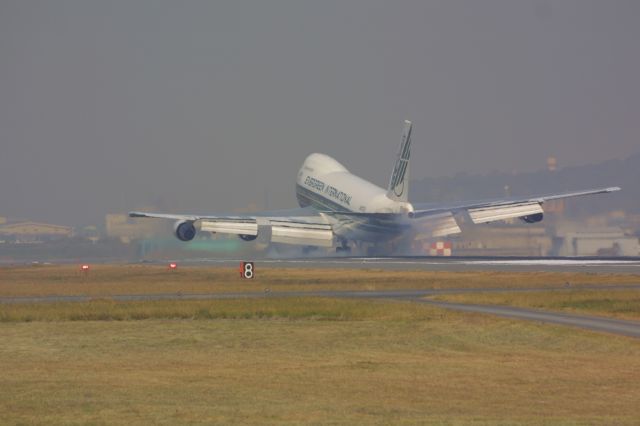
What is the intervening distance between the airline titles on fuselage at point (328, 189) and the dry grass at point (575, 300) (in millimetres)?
61978

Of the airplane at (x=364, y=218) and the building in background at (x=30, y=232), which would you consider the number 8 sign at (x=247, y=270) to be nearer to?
the airplane at (x=364, y=218)

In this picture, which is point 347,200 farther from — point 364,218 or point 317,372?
point 317,372

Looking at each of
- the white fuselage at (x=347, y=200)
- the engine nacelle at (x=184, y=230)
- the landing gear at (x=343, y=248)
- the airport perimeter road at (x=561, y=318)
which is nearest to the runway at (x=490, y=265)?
the white fuselage at (x=347, y=200)

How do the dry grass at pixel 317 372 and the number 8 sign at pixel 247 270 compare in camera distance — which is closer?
the dry grass at pixel 317 372

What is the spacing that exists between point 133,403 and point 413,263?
7713cm

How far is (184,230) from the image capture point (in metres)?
119

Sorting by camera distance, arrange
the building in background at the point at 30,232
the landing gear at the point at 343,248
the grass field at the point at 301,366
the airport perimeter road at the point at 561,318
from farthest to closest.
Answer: the building in background at the point at 30,232 < the landing gear at the point at 343,248 < the airport perimeter road at the point at 561,318 < the grass field at the point at 301,366

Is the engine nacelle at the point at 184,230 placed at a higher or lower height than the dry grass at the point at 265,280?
higher

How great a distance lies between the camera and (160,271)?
9788 cm

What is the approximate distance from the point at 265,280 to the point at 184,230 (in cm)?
3989

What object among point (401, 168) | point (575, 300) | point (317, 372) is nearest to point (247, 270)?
point (575, 300)

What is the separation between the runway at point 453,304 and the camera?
44469mm

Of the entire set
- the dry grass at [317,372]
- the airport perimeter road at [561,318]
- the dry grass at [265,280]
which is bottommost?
the dry grass at [317,372]

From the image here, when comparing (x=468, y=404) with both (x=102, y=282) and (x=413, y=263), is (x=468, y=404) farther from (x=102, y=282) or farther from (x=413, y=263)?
(x=413, y=263)
